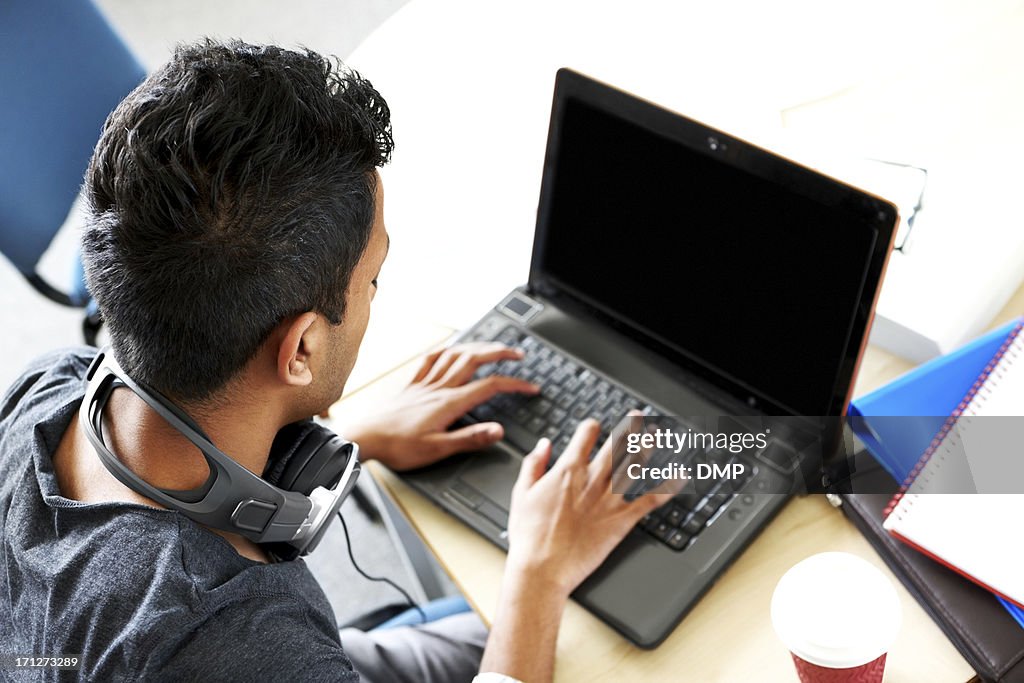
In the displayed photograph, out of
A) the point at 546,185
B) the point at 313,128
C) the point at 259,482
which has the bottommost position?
the point at 259,482

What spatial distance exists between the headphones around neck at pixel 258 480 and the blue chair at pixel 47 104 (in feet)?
2.16

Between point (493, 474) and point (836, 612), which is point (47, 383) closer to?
point (493, 474)

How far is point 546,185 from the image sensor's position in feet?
3.70

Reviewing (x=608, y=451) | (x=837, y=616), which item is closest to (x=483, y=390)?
(x=608, y=451)

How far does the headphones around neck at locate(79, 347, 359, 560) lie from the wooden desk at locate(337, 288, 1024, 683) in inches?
5.4

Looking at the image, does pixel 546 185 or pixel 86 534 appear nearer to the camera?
pixel 86 534

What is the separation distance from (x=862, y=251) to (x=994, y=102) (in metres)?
0.56

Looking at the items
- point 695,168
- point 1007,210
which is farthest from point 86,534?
point 1007,210

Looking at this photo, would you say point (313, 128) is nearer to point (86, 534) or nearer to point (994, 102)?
point (86, 534)

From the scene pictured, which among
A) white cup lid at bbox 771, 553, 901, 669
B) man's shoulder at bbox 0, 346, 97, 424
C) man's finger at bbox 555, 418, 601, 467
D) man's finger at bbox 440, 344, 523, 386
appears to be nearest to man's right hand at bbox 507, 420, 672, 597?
man's finger at bbox 555, 418, 601, 467

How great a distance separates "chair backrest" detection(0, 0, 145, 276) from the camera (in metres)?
1.46

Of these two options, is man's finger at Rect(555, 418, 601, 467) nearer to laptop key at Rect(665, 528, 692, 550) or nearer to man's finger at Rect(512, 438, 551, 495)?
man's finger at Rect(512, 438, 551, 495)

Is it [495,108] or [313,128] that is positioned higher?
[313,128]

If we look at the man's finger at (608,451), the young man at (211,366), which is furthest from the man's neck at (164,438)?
the man's finger at (608,451)
